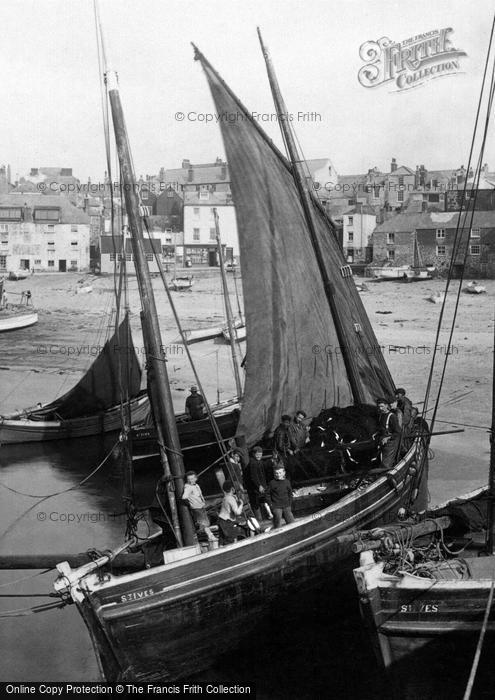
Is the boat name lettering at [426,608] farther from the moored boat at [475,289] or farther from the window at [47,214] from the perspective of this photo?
the window at [47,214]

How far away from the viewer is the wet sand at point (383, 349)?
27.7 metres

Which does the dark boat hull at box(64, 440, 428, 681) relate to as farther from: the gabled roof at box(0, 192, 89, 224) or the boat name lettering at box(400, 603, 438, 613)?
the gabled roof at box(0, 192, 89, 224)

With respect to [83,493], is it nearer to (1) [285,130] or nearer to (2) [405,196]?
(1) [285,130]

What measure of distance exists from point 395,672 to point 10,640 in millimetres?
6895

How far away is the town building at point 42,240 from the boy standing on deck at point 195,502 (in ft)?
219

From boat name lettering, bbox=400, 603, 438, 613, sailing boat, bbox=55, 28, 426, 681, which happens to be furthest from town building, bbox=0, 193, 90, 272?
boat name lettering, bbox=400, 603, 438, 613

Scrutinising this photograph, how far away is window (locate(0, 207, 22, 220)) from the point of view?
80.5m

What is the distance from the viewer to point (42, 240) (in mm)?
79250

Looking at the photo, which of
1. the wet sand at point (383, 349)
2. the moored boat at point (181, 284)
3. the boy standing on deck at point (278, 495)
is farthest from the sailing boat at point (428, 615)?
the moored boat at point (181, 284)

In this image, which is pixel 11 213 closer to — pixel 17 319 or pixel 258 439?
pixel 17 319

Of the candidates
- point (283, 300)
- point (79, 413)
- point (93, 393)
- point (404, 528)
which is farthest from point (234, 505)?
point (79, 413)

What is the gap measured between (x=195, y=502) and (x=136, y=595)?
210 cm

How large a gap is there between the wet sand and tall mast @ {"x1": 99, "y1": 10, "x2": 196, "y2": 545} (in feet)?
33.2

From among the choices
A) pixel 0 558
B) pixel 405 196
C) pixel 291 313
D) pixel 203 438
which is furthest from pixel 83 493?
pixel 405 196
